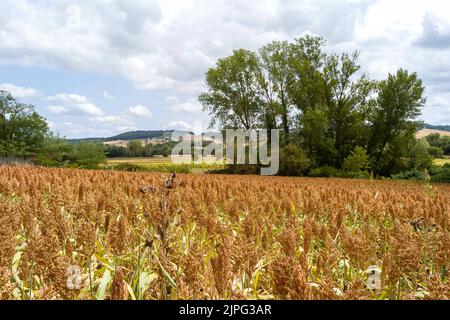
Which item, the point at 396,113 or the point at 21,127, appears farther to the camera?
the point at 21,127

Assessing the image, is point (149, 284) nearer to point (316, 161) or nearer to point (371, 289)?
point (371, 289)

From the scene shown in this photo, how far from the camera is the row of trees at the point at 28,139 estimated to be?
57.5 m

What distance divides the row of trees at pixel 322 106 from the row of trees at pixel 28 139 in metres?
20.4

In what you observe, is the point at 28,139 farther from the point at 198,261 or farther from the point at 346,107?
the point at 198,261

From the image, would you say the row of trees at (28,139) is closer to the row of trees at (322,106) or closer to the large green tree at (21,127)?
the large green tree at (21,127)

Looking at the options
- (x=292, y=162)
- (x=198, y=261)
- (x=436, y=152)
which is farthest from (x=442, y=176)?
(x=436, y=152)

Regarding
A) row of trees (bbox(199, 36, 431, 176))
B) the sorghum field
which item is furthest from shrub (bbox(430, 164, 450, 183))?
the sorghum field

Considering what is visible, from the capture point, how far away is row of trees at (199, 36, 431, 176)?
46594 mm

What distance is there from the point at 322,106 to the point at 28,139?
4632 cm

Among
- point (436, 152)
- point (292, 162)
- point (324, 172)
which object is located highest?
point (436, 152)

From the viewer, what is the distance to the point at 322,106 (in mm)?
49562

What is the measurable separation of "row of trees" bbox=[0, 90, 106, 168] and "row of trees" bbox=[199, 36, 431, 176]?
2042 cm

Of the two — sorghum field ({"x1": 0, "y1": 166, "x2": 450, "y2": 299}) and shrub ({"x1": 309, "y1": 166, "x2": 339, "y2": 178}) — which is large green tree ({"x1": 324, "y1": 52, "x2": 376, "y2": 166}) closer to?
shrub ({"x1": 309, "y1": 166, "x2": 339, "y2": 178})

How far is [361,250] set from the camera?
304 centimetres
